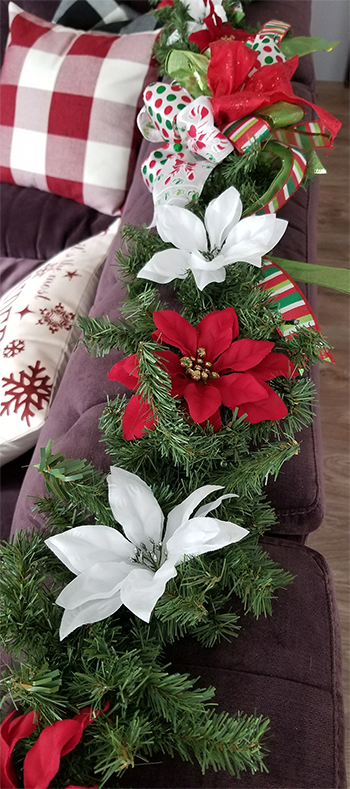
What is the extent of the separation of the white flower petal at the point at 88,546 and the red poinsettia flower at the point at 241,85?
1.87ft

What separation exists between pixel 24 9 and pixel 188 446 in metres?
1.38

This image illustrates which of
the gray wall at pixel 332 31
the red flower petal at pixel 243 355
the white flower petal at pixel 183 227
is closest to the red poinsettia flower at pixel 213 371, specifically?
the red flower petal at pixel 243 355

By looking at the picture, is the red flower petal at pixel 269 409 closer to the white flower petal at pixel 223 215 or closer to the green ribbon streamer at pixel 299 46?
the white flower petal at pixel 223 215

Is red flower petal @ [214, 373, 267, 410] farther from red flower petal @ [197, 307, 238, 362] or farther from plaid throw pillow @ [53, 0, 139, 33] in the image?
plaid throw pillow @ [53, 0, 139, 33]

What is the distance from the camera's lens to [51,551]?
0.50 metres

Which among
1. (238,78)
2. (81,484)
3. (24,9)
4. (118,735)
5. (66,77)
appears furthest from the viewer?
(24,9)

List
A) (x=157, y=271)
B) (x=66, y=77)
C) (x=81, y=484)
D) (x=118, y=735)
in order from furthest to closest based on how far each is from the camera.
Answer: (x=66, y=77) → (x=157, y=271) → (x=81, y=484) → (x=118, y=735)

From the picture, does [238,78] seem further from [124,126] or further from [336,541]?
[336,541]

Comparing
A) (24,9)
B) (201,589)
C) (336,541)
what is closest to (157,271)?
(201,589)

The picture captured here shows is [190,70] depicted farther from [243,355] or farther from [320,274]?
[243,355]

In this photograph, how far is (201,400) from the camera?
493mm

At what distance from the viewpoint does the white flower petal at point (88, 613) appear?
424mm

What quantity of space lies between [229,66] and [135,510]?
1.97 feet

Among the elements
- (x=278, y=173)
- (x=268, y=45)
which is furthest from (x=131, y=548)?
(x=268, y=45)
